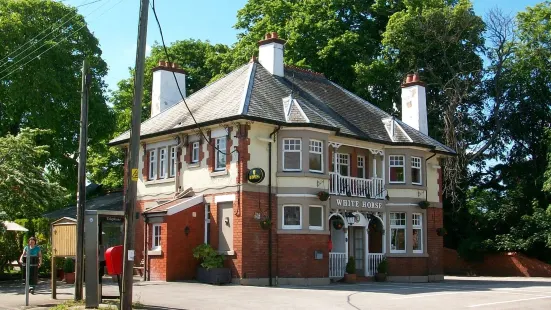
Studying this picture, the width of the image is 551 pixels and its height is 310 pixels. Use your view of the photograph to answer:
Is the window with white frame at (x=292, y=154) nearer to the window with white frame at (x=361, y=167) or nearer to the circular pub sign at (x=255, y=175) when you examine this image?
the circular pub sign at (x=255, y=175)

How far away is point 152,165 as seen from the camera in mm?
30375

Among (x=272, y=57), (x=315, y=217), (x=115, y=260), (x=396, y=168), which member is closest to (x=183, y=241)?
(x=315, y=217)

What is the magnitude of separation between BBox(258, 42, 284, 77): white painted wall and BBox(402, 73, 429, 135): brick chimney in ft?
23.9

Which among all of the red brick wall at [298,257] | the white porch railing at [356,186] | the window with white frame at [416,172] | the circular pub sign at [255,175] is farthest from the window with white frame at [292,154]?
the window with white frame at [416,172]

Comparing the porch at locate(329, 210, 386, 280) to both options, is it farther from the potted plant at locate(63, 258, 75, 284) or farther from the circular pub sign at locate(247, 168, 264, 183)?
the potted plant at locate(63, 258, 75, 284)

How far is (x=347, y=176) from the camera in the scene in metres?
29.5

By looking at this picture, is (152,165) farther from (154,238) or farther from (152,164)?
(154,238)

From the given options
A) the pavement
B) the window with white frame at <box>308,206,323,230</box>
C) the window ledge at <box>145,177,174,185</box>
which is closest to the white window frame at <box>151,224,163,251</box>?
the pavement

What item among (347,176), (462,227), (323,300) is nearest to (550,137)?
(462,227)

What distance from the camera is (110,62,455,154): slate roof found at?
26.7 meters

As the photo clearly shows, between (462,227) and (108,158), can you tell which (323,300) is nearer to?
(462,227)

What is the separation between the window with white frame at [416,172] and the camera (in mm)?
31203

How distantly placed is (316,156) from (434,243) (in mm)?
8735

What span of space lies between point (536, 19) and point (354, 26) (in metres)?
11.1
